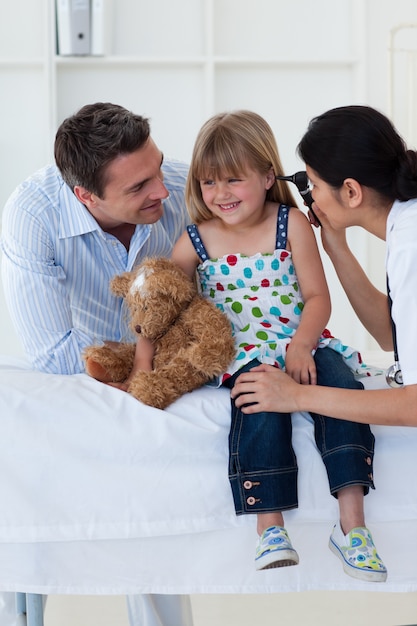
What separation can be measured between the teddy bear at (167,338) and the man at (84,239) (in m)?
0.13

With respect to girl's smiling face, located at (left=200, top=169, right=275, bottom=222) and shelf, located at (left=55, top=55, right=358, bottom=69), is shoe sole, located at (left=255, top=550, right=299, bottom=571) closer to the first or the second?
girl's smiling face, located at (left=200, top=169, right=275, bottom=222)

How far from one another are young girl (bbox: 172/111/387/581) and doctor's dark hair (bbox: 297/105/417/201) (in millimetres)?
262

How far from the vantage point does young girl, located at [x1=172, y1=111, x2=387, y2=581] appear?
1399 mm

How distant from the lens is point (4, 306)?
3.47 metres

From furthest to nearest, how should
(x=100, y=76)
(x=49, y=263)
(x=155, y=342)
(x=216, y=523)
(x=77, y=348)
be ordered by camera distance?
(x=100, y=76)
(x=49, y=263)
(x=77, y=348)
(x=155, y=342)
(x=216, y=523)

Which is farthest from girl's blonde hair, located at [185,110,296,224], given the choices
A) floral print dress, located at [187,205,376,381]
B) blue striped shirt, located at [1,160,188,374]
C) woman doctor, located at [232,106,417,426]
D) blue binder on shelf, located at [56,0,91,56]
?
blue binder on shelf, located at [56,0,91,56]

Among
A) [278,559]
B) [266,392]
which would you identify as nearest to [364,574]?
[278,559]

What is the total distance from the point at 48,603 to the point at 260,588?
1.04 m

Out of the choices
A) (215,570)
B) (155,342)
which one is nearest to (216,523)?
(215,570)

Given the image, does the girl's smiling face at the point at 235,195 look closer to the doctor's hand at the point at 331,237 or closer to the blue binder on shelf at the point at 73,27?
the doctor's hand at the point at 331,237

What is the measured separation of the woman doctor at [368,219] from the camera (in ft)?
4.36

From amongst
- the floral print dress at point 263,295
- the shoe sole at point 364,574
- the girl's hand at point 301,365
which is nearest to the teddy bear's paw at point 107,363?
the floral print dress at point 263,295

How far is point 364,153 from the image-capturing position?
4.53ft

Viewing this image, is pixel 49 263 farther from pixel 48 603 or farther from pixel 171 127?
pixel 171 127
